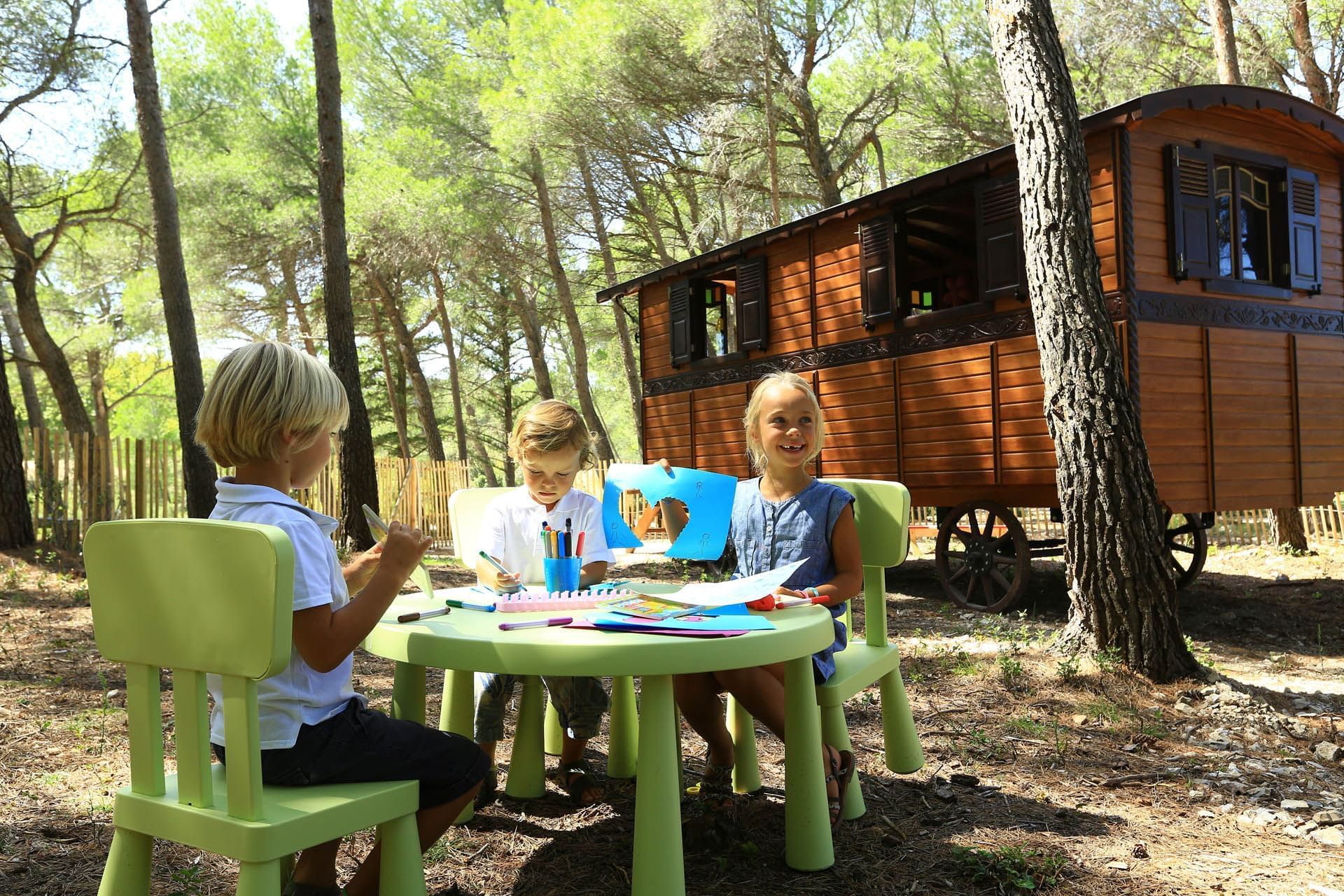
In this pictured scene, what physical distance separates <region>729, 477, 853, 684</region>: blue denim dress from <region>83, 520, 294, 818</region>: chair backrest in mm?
1714

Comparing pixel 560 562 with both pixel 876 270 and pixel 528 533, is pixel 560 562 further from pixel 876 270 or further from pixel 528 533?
pixel 876 270

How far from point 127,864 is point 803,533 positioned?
1.98 metres

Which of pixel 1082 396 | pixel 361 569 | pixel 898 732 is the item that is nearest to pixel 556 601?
pixel 361 569

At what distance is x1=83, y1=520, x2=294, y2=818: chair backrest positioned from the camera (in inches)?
63.7

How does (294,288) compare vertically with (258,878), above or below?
above

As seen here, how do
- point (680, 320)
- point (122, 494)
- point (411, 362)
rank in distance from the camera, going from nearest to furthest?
point (122, 494) → point (680, 320) → point (411, 362)

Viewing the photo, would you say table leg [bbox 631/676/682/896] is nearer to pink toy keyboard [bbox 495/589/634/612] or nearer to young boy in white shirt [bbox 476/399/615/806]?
pink toy keyboard [bbox 495/589/634/612]

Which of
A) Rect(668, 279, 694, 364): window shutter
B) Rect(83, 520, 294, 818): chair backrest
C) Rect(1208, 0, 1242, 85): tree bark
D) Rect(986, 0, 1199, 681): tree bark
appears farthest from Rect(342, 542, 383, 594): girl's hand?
Rect(1208, 0, 1242, 85): tree bark

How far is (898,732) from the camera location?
341 cm

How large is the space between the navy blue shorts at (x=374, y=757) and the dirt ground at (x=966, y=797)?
26.6 inches

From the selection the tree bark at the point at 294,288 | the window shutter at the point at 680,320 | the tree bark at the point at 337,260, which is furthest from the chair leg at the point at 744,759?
the tree bark at the point at 294,288

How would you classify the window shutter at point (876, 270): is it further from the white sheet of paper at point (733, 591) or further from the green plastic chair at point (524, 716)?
the white sheet of paper at point (733, 591)

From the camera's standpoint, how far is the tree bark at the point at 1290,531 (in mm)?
11258

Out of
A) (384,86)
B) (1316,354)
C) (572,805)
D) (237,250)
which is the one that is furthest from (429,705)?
(384,86)
